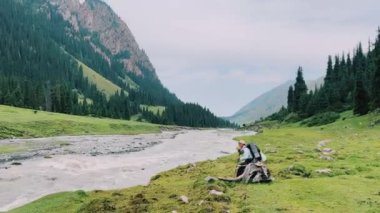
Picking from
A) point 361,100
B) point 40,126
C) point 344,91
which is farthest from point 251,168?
point 344,91

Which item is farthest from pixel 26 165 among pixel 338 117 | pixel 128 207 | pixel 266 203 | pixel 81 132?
pixel 338 117

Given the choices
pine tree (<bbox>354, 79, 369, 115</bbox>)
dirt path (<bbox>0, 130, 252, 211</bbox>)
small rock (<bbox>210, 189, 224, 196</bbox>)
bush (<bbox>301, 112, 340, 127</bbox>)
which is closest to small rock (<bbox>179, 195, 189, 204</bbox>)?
small rock (<bbox>210, 189, 224, 196</bbox>)

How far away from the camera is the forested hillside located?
303ft

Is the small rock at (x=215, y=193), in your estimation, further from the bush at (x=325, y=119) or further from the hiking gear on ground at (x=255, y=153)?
the bush at (x=325, y=119)

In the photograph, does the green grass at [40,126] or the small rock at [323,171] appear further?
the green grass at [40,126]

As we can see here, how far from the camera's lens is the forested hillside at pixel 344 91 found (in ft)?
303

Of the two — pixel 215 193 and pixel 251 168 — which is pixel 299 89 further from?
pixel 215 193

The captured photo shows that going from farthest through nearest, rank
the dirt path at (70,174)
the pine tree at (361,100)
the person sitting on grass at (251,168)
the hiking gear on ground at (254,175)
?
1. the pine tree at (361,100)
2. the dirt path at (70,174)
3. the person sitting on grass at (251,168)
4. the hiking gear on ground at (254,175)

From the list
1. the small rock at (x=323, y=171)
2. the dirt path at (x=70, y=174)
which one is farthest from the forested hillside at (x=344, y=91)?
the small rock at (x=323, y=171)

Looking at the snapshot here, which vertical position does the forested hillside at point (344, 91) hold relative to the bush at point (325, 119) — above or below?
above

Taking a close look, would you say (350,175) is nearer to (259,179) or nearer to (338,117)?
(259,179)

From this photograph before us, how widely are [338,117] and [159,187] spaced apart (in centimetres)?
8353

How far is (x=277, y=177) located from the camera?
1056 inches

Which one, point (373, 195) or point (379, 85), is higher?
point (379, 85)
